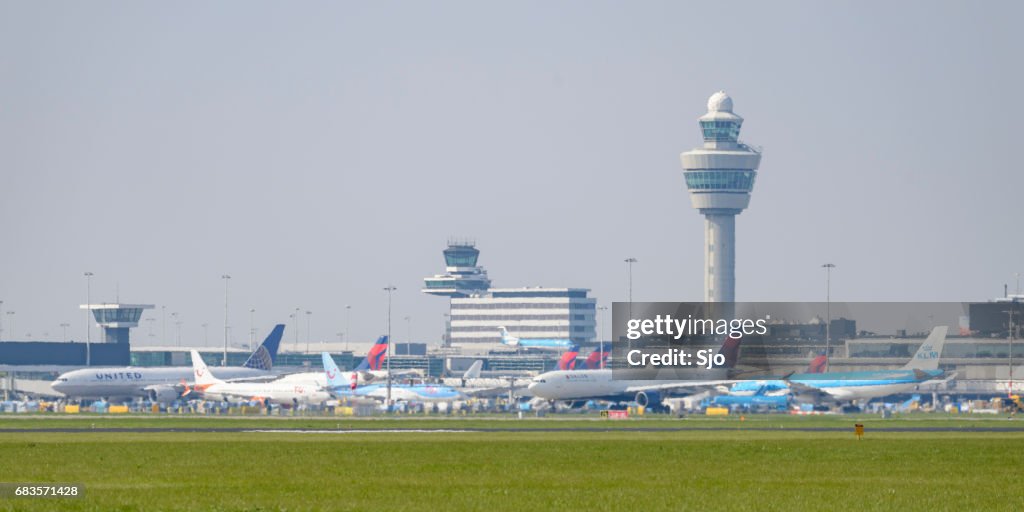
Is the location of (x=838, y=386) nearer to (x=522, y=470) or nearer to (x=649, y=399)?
(x=649, y=399)

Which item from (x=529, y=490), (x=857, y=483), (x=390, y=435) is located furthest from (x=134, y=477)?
(x=390, y=435)

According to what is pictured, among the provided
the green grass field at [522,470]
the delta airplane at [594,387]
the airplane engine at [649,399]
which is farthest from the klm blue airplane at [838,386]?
the green grass field at [522,470]

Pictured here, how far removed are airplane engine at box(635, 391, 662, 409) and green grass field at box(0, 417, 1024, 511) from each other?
69675 millimetres

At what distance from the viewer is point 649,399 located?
565 feet

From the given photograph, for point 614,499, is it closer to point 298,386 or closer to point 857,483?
point 857,483

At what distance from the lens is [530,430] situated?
→ 109 metres

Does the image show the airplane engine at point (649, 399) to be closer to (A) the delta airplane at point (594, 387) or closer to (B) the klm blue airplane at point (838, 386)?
(A) the delta airplane at point (594, 387)

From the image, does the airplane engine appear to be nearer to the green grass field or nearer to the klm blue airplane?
the klm blue airplane

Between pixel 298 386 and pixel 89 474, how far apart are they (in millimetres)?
134037

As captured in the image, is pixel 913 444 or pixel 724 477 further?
pixel 913 444

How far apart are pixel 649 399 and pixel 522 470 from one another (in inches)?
4274

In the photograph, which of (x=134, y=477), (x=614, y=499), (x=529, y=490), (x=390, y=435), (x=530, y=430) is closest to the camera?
(x=614, y=499)

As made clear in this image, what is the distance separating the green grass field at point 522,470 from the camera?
5025 cm

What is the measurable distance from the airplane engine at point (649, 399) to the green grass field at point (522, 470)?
229 feet
